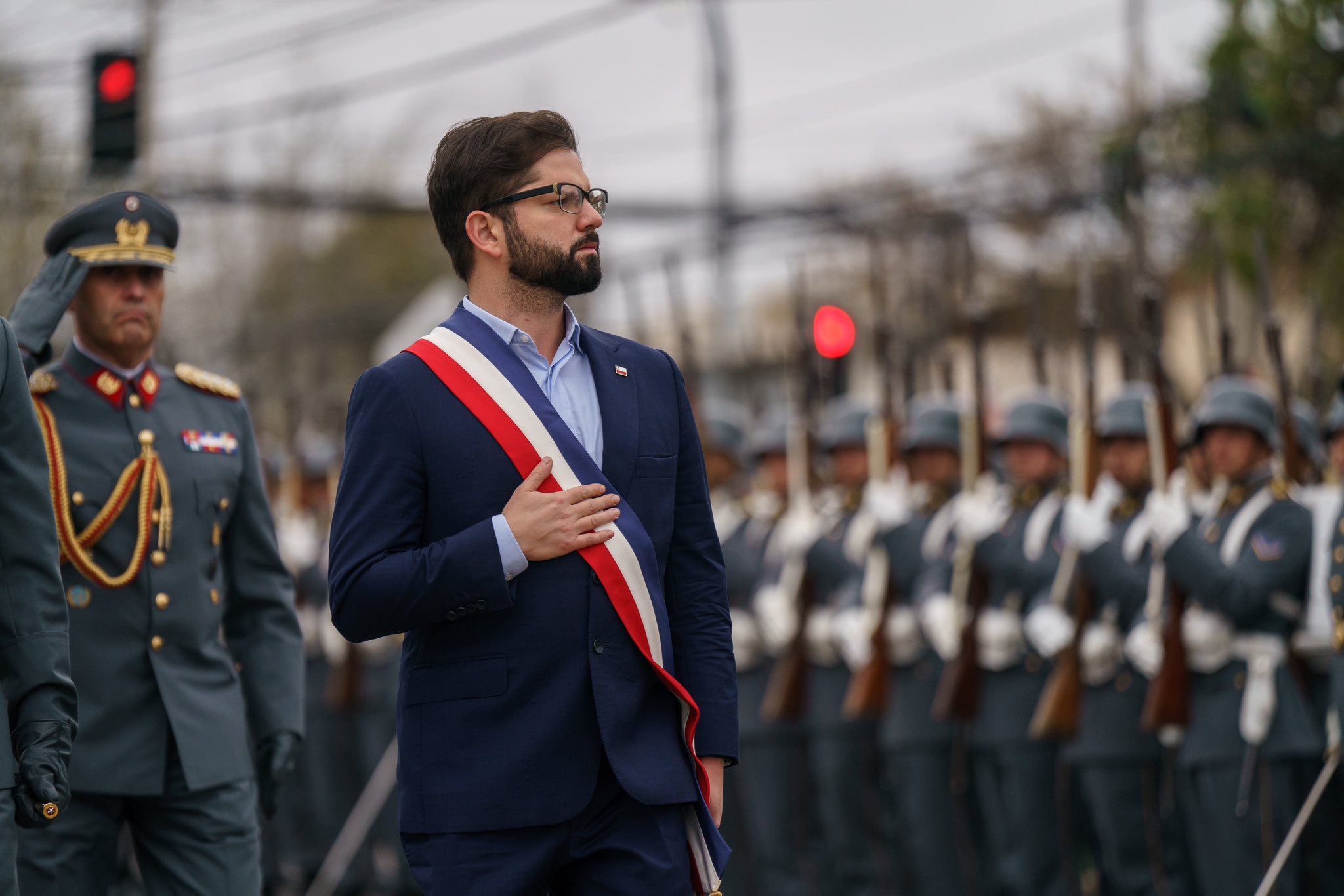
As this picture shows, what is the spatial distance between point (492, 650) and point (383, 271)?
3913 centimetres

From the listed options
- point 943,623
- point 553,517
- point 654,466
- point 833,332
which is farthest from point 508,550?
point 833,332

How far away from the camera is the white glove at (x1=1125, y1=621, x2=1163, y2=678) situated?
267 inches

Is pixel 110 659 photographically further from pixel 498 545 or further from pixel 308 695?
pixel 308 695

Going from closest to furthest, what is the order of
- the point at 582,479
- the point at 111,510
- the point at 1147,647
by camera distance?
the point at 582,479, the point at 111,510, the point at 1147,647

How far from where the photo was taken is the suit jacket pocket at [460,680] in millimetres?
3346

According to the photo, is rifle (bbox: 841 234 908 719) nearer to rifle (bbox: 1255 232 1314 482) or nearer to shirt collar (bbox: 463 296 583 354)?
rifle (bbox: 1255 232 1314 482)

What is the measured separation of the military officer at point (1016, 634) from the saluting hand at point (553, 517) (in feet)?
14.4

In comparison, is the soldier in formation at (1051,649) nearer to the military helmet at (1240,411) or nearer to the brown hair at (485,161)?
the military helmet at (1240,411)

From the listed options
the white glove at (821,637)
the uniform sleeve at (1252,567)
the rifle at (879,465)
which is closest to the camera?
the uniform sleeve at (1252,567)

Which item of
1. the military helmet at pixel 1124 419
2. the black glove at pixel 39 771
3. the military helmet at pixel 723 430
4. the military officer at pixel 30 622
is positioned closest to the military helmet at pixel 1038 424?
the military helmet at pixel 1124 419

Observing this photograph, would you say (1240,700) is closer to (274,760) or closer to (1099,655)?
(1099,655)

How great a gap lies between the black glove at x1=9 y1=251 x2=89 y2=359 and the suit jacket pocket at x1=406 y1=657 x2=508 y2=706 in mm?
1658

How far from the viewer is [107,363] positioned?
4.62m

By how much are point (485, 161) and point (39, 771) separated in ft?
4.71
